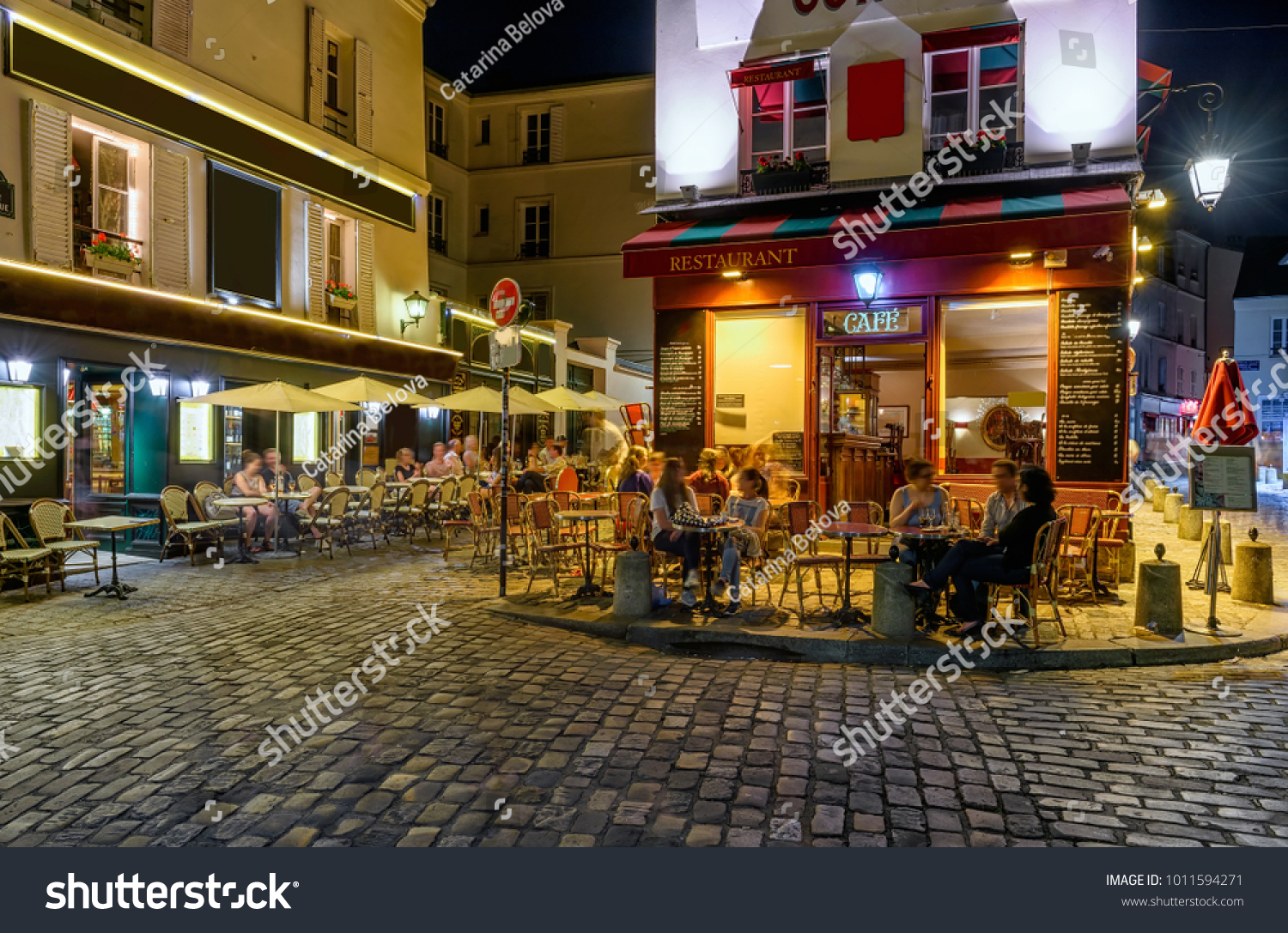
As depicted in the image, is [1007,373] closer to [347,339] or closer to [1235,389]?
[1235,389]

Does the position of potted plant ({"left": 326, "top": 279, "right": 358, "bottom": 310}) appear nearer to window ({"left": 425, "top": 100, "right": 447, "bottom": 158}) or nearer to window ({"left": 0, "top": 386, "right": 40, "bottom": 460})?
window ({"left": 0, "top": 386, "right": 40, "bottom": 460})

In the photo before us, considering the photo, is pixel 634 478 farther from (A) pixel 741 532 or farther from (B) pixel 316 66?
(B) pixel 316 66

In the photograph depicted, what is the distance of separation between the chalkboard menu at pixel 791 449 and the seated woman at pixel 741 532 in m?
3.44

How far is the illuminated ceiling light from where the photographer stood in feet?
33.3

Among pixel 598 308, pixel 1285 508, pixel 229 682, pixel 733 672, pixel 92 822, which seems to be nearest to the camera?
pixel 92 822

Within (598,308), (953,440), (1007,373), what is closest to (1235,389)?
(953,440)

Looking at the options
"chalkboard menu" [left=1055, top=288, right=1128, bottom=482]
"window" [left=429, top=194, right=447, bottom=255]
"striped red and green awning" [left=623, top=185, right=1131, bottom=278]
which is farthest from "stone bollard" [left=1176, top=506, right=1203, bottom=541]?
"window" [left=429, top=194, right=447, bottom=255]

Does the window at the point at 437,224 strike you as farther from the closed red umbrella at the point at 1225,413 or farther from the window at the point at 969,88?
the closed red umbrella at the point at 1225,413

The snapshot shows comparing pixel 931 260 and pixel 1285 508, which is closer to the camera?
pixel 931 260

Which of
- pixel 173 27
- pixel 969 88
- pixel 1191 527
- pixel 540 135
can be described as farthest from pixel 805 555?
pixel 540 135

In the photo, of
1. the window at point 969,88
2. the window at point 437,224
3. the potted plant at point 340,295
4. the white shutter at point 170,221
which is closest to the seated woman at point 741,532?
the window at point 969,88

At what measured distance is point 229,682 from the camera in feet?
16.7

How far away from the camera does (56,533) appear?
8.34m

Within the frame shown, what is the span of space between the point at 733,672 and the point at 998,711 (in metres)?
1.72
